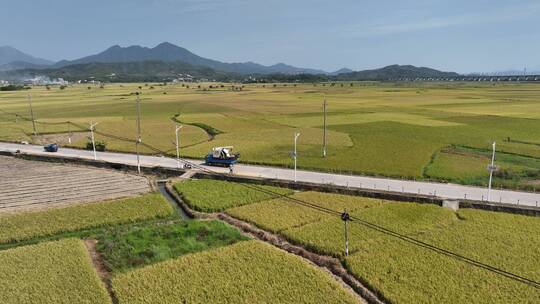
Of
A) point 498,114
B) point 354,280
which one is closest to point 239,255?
point 354,280

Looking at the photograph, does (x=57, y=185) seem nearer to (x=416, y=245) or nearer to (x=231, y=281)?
(x=231, y=281)

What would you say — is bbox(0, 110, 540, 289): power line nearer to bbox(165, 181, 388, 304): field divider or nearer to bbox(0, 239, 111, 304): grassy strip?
bbox(165, 181, 388, 304): field divider

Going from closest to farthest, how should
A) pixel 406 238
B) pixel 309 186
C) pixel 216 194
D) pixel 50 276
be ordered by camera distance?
pixel 50 276 → pixel 406 238 → pixel 216 194 → pixel 309 186

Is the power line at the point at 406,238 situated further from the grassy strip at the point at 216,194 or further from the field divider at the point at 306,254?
the field divider at the point at 306,254

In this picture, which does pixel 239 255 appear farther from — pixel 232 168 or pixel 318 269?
pixel 232 168

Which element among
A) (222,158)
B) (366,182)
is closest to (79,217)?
(222,158)
